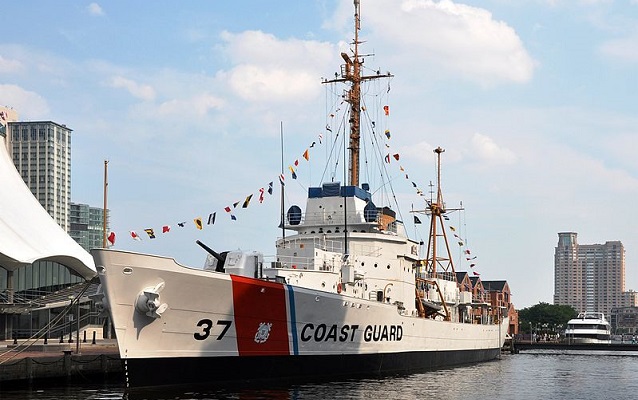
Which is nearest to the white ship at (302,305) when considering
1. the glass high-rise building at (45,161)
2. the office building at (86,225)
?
the office building at (86,225)

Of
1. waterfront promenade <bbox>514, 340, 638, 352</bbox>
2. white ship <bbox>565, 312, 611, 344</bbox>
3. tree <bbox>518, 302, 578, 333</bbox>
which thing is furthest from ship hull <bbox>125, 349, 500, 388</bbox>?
tree <bbox>518, 302, 578, 333</bbox>

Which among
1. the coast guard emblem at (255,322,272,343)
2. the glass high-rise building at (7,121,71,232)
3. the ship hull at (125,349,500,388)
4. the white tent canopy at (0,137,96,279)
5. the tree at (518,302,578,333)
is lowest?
the tree at (518,302,578,333)

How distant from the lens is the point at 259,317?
2473 centimetres

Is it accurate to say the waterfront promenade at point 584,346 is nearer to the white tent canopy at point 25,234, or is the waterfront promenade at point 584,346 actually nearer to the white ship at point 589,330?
the white ship at point 589,330

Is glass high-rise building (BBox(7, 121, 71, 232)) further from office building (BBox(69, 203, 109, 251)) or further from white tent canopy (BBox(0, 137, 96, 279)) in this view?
white tent canopy (BBox(0, 137, 96, 279))

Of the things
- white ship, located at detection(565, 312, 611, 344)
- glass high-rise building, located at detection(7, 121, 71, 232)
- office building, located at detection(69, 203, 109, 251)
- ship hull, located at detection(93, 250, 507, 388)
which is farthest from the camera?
glass high-rise building, located at detection(7, 121, 71, 232)

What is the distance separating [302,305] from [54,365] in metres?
7.80

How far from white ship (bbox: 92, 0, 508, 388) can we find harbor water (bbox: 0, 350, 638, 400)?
0.82m

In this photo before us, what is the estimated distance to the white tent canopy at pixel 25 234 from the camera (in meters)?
40.6

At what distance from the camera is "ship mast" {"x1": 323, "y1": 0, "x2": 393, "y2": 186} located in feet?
120

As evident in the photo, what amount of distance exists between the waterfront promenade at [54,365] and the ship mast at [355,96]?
42.2 ft

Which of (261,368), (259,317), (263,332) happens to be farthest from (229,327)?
(261,368)

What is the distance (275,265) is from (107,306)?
7243 mm

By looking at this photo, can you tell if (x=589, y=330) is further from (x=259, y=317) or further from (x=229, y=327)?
(x=229, y=327)
